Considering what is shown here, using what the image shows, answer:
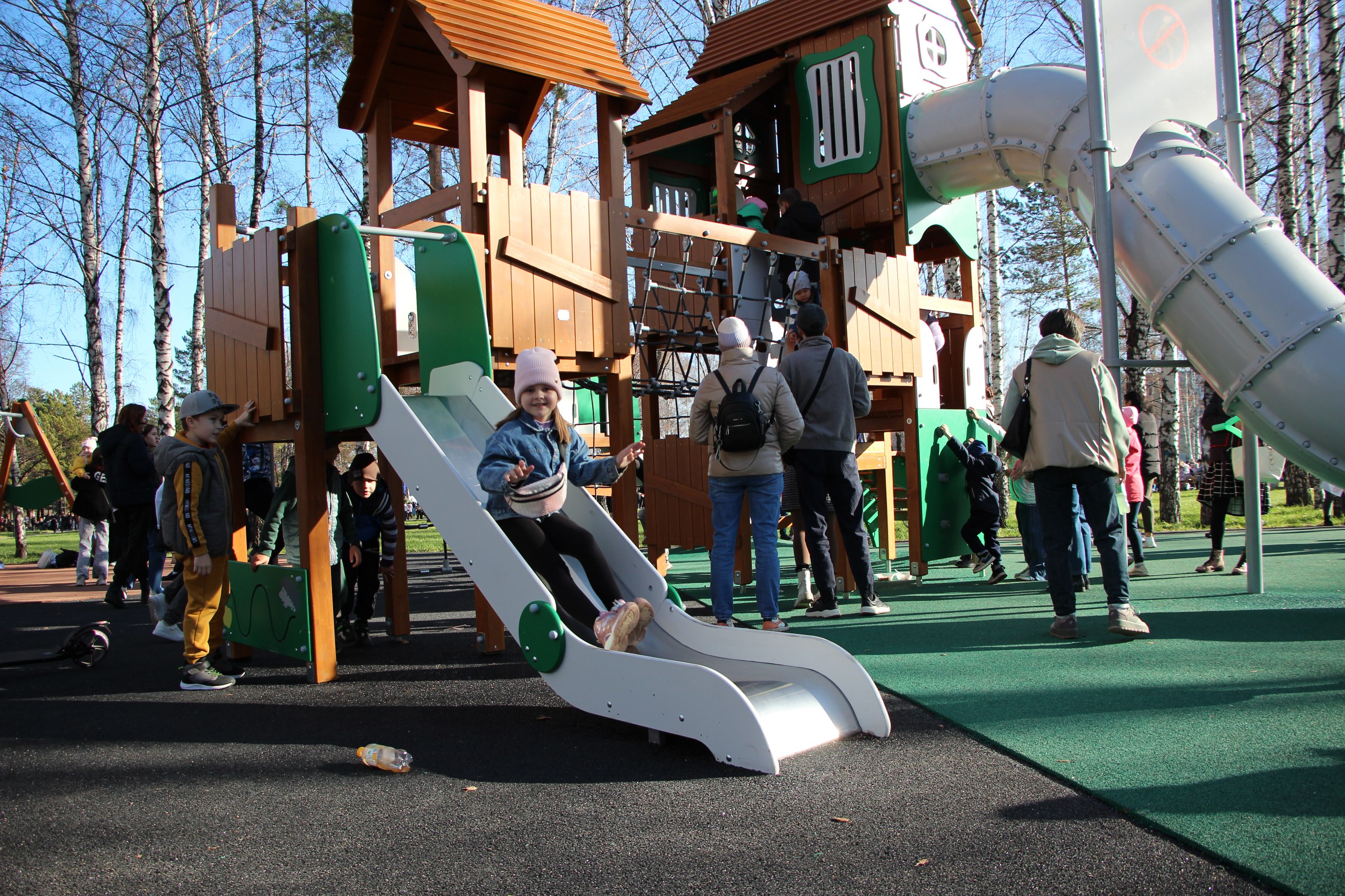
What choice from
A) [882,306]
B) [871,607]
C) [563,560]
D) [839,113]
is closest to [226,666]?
[563,560]

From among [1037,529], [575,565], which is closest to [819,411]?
[575,565]

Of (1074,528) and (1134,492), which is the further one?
(1134,492)

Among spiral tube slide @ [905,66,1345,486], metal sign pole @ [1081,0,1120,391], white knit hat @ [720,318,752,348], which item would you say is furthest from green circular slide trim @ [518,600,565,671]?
spiral tube slide @ [905,66,1345,486]

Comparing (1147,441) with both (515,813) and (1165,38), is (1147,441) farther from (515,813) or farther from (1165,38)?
(515,813)

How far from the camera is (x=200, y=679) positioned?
513 cm

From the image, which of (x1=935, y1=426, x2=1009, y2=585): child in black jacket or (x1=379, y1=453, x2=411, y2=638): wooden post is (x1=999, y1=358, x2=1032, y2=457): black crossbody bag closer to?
(x1=935, y1=426, x2=1009, y2=585): child in black jacket

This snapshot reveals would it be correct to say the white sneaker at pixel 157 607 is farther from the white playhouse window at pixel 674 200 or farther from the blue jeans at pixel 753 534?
the white playhouse window at pixel 674 200

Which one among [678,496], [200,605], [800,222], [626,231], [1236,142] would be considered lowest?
[200,605]

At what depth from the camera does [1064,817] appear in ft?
8.87

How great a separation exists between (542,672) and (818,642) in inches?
46.0

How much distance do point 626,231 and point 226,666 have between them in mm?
3815

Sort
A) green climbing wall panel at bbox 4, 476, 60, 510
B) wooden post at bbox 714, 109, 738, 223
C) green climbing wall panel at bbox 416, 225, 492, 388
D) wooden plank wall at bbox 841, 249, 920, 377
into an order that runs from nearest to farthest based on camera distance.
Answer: green climbing wall panel at bbox 416, 225, 492, 388, wooden plank wall at bbox 841, 249, 920, 377, wooden post at bbox 714, 109, 738, 223, green climbing wall panel at bbox 4, 476, 60, 510

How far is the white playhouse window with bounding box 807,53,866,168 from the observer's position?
9.73 meters

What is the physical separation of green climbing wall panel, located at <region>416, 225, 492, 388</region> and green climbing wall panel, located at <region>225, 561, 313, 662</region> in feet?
4.65
